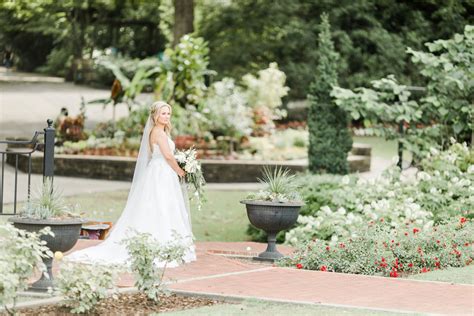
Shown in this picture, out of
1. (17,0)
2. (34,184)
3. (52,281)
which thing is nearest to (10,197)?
(34,184)

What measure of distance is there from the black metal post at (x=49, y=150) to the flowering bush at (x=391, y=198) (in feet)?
12.3

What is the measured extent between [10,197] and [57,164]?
182 inches

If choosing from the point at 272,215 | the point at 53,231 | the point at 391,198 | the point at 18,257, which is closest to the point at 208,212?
the point at 391,198

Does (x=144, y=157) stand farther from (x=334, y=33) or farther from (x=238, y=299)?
(x=334, y=33)

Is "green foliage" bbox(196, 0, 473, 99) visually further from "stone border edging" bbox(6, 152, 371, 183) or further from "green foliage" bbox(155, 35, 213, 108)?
"stone border edging" bbox(6, 152, 371, 183)

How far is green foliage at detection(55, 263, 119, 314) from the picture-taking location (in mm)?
8805

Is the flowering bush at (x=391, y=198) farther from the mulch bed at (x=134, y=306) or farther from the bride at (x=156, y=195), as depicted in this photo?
the mulch bed at (x=134, y=306)

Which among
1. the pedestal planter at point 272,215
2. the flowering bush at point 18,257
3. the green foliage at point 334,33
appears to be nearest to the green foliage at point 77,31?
the green foliage at point 334,33

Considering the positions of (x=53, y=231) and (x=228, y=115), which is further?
(x=228, y=115)

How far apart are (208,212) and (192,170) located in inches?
283

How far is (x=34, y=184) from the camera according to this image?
2167 cm

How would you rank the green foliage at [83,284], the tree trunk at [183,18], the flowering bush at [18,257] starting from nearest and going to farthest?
the flowering bush at [18,257] < the green foliage at [83,284] < the tree trunk at [183,18]

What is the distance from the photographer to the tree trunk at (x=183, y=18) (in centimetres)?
3058

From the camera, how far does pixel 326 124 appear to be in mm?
19297
